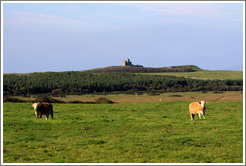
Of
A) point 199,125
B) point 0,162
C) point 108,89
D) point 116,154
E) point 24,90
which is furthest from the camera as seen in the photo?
point 108,89

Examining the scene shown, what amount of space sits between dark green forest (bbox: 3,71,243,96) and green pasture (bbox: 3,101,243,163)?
63355 mm

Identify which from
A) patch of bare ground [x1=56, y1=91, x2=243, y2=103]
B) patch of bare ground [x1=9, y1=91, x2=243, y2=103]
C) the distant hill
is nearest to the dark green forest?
patch of bare ground [x1=9, y1=91, x2=243, y2=103]

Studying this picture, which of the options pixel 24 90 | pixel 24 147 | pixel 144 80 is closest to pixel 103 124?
pixel 24 147

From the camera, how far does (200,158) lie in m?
14.1

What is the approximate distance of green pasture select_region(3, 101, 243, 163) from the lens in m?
14.3

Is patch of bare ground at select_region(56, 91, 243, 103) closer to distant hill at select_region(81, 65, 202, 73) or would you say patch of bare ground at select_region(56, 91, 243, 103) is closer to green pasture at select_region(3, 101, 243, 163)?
green pasture at select_region(3, 101, 243, 163)

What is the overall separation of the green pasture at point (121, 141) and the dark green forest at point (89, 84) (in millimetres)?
63355

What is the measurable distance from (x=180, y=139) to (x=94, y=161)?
5.78 metres

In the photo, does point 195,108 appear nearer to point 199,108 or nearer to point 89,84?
point 199,108

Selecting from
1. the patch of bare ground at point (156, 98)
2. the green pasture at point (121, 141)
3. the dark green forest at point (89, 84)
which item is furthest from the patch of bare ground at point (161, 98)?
the green pasture at point (121, 141)

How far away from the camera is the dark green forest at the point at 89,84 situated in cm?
9212

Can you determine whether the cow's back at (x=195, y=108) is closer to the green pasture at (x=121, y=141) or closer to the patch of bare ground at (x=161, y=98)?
the green pasture at (x=121, y=141)

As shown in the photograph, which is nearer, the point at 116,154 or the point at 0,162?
the point at 0,162

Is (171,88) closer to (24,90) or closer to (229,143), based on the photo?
(24,90)
